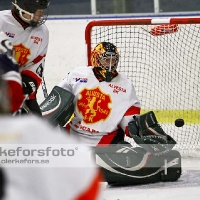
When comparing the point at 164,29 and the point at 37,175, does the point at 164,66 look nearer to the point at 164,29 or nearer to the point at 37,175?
the point at 164,29

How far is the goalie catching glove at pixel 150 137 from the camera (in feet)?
12.4

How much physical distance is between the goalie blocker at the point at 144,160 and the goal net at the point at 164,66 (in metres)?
1.15

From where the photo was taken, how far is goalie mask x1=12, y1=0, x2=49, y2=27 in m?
3.34

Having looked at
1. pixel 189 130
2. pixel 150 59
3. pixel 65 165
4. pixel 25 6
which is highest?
pixel 65 165

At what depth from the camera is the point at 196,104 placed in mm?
5070

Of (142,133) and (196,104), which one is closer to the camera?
(142,133)

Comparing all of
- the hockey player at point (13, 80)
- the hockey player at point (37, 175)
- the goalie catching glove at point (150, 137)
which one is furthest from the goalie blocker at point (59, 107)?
the hockey player at point (37, 175)

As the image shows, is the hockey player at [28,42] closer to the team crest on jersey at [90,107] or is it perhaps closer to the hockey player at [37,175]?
the team crest on jersey at [90,107]

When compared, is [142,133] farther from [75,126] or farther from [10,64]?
[10,64]

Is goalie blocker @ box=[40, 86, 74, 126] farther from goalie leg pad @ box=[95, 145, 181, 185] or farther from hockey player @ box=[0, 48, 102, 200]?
hockey player @ box=[0, 48, 102, 200]

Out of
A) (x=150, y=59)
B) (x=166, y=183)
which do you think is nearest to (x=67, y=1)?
(x=150, y=59)

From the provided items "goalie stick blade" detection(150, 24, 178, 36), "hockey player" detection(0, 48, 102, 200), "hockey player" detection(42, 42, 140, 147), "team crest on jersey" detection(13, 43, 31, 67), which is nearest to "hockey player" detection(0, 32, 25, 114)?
"hockey player" detection(0, 48, 102, 200)

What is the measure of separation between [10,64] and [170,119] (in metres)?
3.65

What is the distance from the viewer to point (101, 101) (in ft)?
13.4
